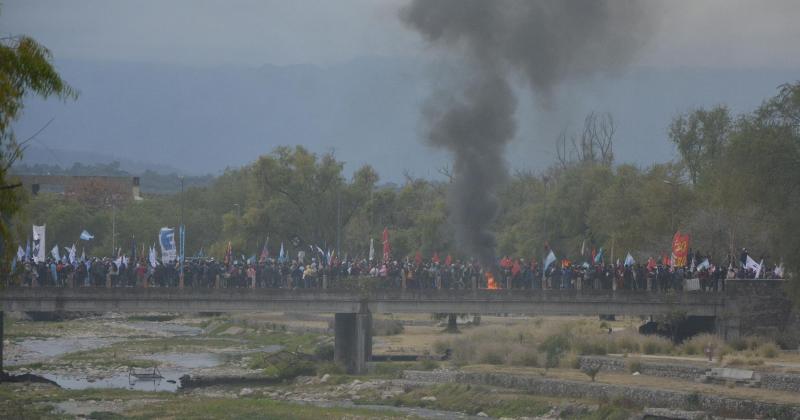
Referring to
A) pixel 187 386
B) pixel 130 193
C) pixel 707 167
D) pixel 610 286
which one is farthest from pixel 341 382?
pixel 130 193

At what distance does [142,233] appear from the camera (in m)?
127

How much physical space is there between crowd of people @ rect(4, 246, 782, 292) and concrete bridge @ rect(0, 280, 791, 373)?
93cm

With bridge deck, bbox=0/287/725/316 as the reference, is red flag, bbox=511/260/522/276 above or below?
above

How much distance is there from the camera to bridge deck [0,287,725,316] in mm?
57250

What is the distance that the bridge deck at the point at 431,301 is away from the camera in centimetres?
5725

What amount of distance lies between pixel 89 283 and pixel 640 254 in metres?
34.5

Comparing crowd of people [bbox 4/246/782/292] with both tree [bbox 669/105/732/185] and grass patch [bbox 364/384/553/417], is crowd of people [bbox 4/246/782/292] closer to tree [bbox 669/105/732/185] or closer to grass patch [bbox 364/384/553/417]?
grass patch [bbox 364/384/553/417]

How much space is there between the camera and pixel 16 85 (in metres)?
19.6

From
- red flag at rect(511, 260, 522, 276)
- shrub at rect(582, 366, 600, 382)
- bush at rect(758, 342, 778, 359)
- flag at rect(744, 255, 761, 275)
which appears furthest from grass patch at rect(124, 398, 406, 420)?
flag at rect(744, 255, 761, 275)

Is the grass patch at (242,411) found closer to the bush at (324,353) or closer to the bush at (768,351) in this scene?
the bush at (324,353)

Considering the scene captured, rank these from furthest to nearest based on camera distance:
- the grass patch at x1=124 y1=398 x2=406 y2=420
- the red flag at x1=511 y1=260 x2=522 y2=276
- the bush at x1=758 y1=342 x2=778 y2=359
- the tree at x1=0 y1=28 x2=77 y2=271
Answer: the red flag at x1=511 y1=260 x2=522 y2=276 < the bush at x1=758 y1=342 x2=778 y2=359 < the grass patch at x1=124 y1=398 x2=406 y2=420 < the tree at x1=0 y1=28 x2=77 y2=271

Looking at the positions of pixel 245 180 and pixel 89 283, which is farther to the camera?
pixel 245 180

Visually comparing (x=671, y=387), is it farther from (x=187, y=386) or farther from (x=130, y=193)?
(x=130, y=193)

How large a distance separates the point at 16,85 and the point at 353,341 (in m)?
39.4
